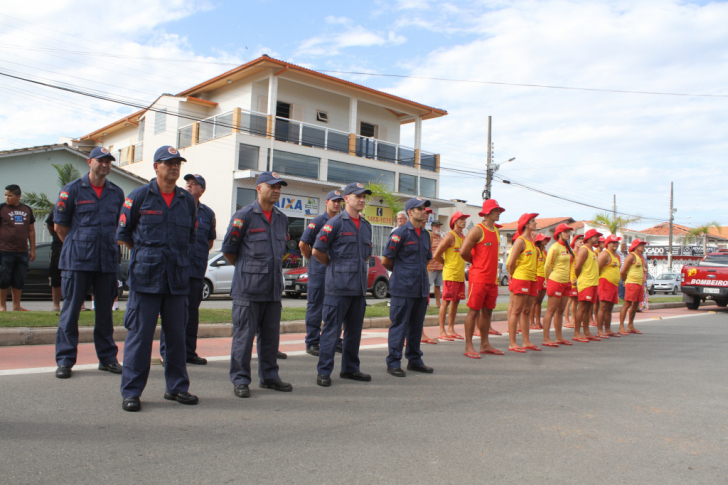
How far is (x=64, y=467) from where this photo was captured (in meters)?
3.13

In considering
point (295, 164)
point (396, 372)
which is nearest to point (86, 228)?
point (396, 372)

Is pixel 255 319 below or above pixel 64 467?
above

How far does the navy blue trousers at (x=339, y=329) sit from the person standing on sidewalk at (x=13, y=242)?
5.51m

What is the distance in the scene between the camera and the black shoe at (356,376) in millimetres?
5723

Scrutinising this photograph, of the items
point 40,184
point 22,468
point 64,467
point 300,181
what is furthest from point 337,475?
point 300,181

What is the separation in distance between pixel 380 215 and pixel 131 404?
25.4 meters

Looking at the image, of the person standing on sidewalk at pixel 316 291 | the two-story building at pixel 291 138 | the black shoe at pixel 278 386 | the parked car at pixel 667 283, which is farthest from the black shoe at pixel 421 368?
the parked car at pixel 667 283

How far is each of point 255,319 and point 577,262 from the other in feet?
20.9

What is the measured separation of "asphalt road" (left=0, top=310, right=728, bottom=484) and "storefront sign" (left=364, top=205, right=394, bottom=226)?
22708 mm

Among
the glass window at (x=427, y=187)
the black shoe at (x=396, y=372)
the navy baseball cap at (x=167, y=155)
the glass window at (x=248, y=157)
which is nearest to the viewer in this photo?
the navy baseball cap at (x=167, y=155)

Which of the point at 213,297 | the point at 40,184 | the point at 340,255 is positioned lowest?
the point at 213,297

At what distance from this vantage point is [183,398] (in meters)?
4.48

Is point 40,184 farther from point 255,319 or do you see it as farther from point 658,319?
point 658,319

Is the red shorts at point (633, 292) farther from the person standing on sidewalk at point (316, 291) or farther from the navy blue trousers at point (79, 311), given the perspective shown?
the navy blue trousers at point (79, 311)
